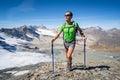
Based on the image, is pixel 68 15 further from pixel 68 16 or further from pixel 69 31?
pixel 69 31

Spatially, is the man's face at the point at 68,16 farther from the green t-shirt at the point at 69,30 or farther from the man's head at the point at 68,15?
the green t-shirt at the point at 69,30

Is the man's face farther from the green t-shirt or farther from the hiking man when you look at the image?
the green t-shirt

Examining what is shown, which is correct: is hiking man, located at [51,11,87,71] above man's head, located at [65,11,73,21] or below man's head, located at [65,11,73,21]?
below

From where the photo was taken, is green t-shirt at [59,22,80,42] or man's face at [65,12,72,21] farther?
green t-shirt at [59,22,80,42]

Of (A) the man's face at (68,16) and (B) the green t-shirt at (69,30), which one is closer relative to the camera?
(A) the man's face at (68,16)

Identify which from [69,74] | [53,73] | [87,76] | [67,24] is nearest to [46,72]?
[53,73]

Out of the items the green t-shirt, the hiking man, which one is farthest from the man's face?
the green t-shirt

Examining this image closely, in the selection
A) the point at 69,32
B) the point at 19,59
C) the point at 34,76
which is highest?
the point at 69,32

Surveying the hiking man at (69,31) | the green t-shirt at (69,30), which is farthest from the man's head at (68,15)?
the green t-shirt at (69,30)

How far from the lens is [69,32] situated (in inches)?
474

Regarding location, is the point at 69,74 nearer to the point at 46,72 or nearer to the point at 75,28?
the point at 46,72

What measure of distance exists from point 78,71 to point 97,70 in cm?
149

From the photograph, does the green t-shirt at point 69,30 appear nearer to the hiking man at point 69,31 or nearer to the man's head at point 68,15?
the hiking man at point 69,31

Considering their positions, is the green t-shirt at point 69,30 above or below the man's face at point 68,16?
below
